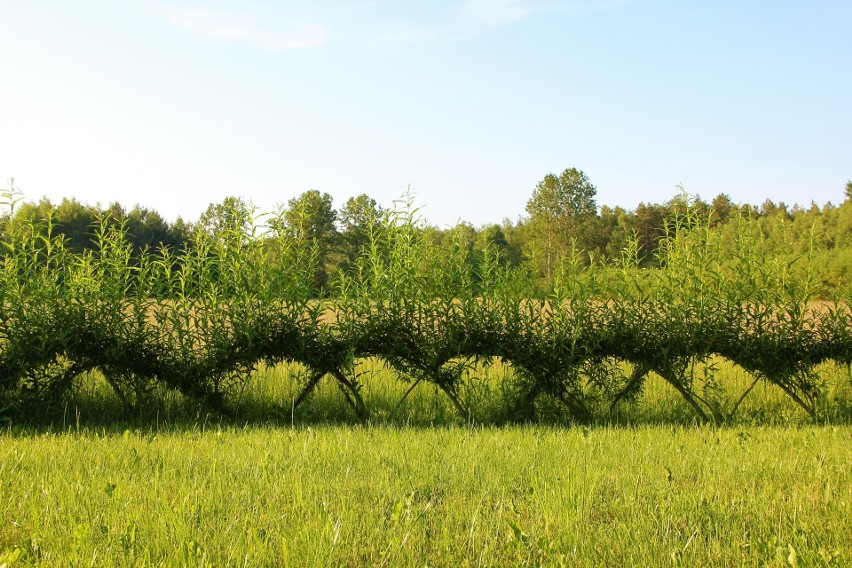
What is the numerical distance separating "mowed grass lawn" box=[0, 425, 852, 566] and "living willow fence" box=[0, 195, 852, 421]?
129cm

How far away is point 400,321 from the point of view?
23.8ft

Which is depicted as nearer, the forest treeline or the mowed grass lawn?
the mowed grass lawn

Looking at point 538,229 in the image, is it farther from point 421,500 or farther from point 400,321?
point 421,500

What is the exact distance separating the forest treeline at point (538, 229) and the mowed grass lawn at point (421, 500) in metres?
2.41

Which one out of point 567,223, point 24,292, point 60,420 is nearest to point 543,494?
point 60,420

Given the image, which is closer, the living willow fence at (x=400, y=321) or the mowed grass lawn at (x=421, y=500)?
the mowed grass lawn at (x=421, y=500)

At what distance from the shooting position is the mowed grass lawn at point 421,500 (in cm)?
336

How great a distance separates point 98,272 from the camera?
288 inches

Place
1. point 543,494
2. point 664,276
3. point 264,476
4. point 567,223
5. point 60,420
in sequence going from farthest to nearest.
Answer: point 567,223 < point 664,276 < point 60,420 < point 264,476 < point 543,494

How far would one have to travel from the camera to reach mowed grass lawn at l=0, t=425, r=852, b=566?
3357mm

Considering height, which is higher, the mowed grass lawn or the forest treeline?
the forest treeline

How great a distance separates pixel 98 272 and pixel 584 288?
16.9ft

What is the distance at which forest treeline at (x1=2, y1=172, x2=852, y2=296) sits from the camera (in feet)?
24.9

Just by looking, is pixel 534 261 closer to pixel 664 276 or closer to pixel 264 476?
pixel 664 276
